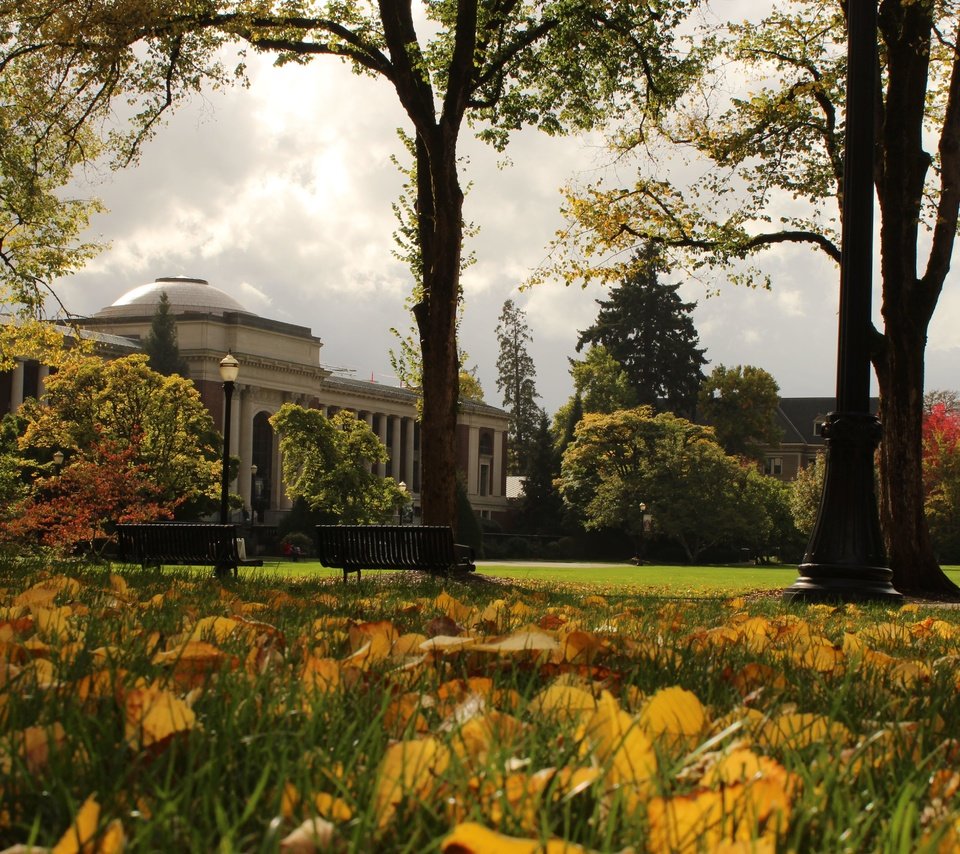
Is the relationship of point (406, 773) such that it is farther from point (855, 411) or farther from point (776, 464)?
point (776, 464)

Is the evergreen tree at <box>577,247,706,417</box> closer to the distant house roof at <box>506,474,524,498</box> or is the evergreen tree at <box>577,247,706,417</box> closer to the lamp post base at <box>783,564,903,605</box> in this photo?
the distant house roof at <box>506,474,524,498</box>

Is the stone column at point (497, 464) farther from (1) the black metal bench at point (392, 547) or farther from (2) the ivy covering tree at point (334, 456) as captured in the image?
(1) the black metal bench at point (392, 547)

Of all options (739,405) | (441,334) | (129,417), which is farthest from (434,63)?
(739,405)

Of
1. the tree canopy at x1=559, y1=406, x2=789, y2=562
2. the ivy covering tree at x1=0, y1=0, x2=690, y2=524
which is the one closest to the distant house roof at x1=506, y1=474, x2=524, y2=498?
the tree canopy at x1=559, y1=406, x2=789, y2=562

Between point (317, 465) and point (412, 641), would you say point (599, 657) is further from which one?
point (317, 465)

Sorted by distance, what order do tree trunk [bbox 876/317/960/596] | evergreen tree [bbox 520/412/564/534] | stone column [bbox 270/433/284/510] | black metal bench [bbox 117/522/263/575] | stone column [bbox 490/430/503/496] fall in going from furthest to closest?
stone column [bbox 490/430/503/496], stone column [bbox 270/433/284/510], evergreen tree [bbox 520/412/564/534], tree trunk [bbox 876/317/960/596], black metal bench [bbox 117/522/263/575]

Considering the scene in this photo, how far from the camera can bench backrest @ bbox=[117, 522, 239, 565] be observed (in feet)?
57.7

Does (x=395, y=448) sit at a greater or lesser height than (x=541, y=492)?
greater

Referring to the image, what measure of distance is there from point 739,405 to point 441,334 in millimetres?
73703

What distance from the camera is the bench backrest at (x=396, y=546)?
17438 millimetres

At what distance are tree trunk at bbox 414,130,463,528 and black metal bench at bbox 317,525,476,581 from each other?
195 cm


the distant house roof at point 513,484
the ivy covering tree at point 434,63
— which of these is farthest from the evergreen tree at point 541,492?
the ivy covering tree at point 434,63

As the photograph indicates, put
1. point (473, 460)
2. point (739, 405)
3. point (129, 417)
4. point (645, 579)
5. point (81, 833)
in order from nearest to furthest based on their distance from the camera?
point (81, 833) < point (645, 579) < point (129, 417) < point (739, 405) < point (473, 460)

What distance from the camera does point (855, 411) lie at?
11.8 metres
